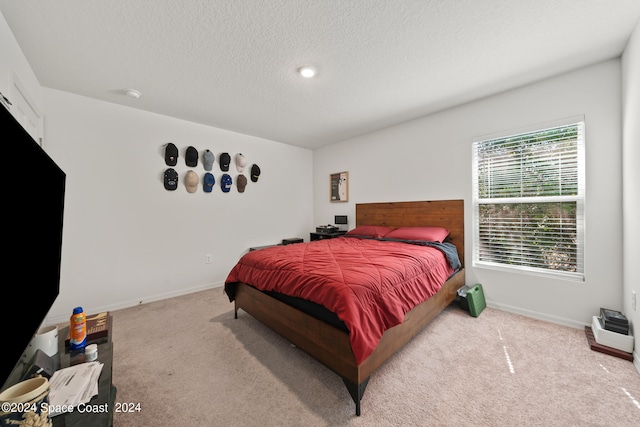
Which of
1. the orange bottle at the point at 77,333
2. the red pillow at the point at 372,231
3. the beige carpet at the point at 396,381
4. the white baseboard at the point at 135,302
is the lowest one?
the beige carpet at the point at 396,381

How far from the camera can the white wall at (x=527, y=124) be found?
219cm

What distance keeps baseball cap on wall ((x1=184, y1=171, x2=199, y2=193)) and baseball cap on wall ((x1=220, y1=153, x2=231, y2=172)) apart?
44cm

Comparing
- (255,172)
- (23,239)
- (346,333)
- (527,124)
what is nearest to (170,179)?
(255,172)

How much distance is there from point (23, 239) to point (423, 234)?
320 cm

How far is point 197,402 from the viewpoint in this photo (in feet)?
4.89

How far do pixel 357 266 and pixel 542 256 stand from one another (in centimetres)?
214

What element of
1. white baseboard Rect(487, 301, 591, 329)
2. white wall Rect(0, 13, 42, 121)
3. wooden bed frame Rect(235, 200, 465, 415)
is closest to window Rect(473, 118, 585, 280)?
wooden bed frame Rect(235, 200, 465, 415)

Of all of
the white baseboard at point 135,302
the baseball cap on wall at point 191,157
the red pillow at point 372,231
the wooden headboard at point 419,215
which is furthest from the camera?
the red pillow at point 372,231

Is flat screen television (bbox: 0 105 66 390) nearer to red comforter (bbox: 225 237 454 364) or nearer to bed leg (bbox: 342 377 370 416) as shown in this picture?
red comforter (bbox: 225 237 454 364)

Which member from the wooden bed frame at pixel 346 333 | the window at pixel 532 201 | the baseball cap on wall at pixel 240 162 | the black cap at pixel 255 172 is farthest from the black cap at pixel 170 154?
the window at pixel 532 201

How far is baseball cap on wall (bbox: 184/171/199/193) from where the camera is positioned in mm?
3432

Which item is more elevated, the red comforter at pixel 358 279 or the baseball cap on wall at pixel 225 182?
the baseball cap on wall at pixel 225 182

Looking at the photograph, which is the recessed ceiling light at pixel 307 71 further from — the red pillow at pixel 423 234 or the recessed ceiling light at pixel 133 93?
the red pillow at pixel 423 234

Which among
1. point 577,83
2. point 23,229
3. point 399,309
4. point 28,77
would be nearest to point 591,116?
point 577,83
